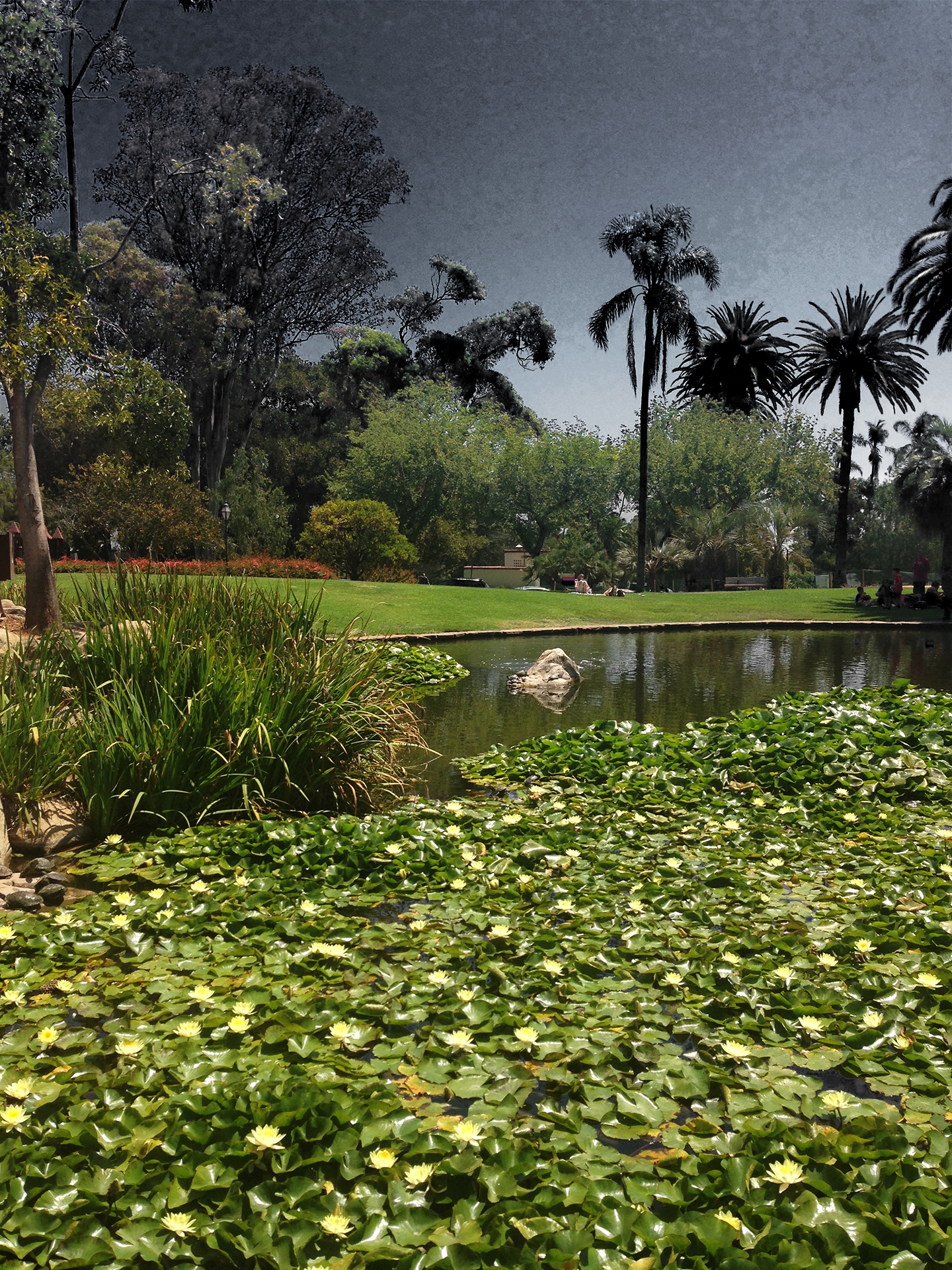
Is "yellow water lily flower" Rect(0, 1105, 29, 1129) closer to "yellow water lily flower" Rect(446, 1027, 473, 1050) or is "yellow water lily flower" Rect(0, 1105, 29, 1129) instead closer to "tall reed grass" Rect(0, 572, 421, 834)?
"yellow water lily flower" Rect(446, 1027, 473, 1050)

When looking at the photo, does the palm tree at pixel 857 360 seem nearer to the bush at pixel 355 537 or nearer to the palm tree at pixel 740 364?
the palm tree at pixel 740 364

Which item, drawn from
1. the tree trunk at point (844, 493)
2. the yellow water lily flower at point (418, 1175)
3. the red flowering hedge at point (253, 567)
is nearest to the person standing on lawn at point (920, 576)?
the tree trunk at point (844, 493)

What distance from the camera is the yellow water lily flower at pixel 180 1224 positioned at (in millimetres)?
2062

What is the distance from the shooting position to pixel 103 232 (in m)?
29.3

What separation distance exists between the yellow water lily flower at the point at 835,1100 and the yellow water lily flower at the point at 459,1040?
1.15 metres

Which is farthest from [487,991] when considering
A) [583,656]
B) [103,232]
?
[103,232]

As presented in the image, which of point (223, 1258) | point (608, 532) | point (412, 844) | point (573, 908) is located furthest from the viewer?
point (608, 532)

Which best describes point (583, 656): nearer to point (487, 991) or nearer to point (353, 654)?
point (353, 654)

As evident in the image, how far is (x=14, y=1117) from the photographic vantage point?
243 centimetres

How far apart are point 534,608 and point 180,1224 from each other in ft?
73.7

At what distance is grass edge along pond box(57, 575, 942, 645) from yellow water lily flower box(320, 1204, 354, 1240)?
15285 millimetres

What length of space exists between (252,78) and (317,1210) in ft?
128

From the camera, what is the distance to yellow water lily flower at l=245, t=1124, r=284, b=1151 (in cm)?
231

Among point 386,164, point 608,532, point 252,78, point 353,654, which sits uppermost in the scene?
point 252,78
